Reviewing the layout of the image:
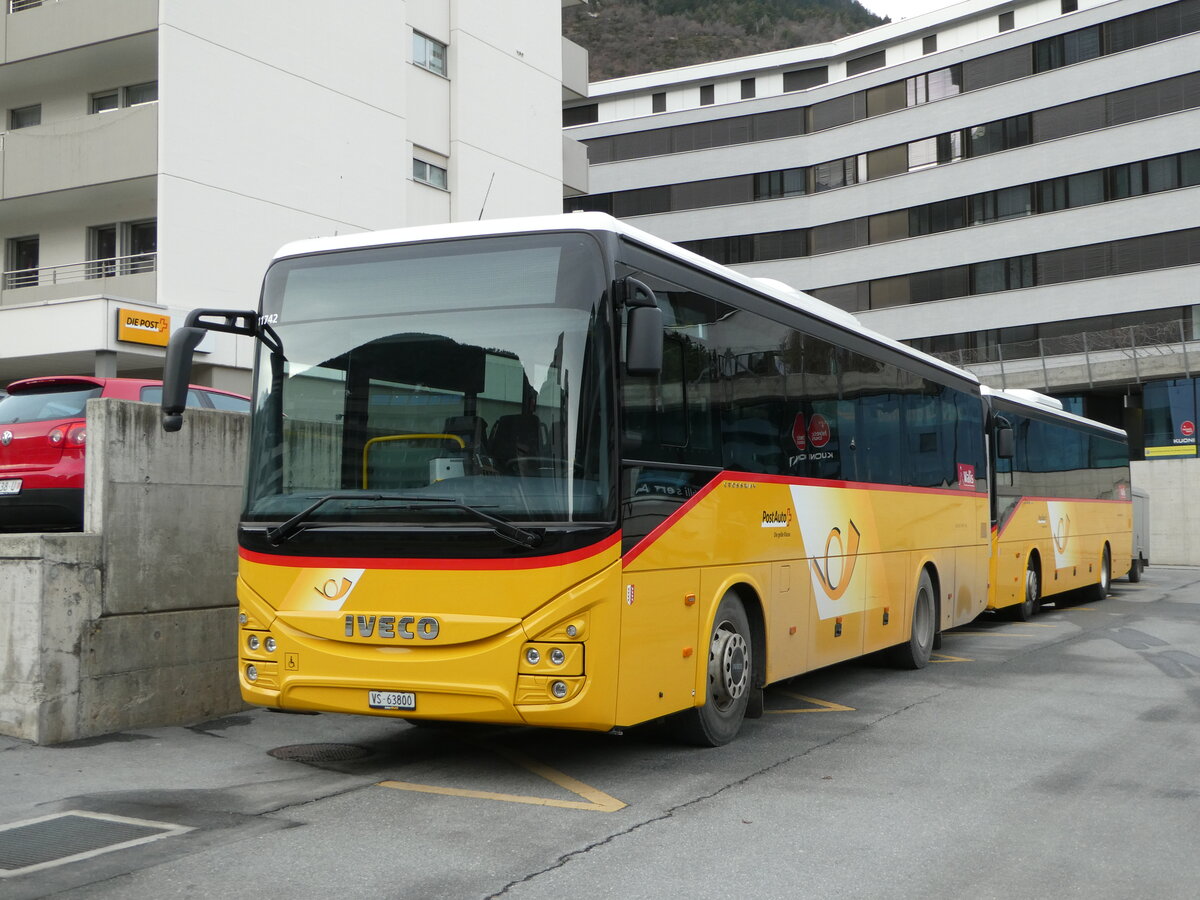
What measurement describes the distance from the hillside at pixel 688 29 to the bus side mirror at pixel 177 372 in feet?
344

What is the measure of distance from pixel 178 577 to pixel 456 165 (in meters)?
24.8

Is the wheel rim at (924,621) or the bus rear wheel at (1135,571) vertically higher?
the wheel rim at (924,621)

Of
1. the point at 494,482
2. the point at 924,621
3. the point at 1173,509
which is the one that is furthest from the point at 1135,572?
the point at 494,482

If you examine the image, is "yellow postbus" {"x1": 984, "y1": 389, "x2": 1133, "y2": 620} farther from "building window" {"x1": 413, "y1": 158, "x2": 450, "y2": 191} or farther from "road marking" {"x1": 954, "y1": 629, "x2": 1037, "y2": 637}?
"building window" {"x1": 413, "y1": 158, "x2": 450, "y2": 191}

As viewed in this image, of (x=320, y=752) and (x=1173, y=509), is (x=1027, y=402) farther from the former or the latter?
(x=1173, y=509)

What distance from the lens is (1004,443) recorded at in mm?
16625

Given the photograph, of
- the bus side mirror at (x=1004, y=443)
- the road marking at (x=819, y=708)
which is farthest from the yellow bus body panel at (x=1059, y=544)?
the road marking at (x=819, y=708)

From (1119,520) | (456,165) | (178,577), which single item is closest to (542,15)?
(456,165)

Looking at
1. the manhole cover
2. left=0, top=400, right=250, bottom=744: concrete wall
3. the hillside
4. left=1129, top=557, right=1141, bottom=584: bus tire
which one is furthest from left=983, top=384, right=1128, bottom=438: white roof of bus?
the hillside

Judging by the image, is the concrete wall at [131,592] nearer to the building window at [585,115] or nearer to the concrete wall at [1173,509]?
the concrete wall at [1173,509]

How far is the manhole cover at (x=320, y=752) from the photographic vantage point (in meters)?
8.16

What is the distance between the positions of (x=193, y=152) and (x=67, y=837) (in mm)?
21221

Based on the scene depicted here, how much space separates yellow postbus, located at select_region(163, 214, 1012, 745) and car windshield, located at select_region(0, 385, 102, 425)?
3.97 metres

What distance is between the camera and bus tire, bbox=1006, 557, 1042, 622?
18.3 metres
